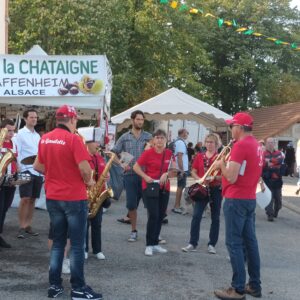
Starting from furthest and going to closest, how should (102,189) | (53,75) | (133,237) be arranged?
(53,75)
(133,237)
(102,189)

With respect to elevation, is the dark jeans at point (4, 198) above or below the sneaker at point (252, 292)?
above

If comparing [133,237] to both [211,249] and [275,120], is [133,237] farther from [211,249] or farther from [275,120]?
[275,120]

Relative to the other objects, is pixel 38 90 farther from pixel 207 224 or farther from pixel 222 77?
pixel 222 77

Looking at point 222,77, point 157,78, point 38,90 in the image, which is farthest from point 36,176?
point 222,77

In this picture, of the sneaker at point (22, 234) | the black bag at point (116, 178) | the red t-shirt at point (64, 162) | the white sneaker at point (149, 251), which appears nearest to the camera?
the red t-shirt at point (64, 162)

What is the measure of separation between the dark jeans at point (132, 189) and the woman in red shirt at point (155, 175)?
0.78 m

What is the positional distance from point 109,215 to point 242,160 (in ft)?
18.3

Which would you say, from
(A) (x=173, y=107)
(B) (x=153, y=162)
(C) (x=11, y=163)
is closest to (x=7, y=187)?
(C) (x=11, y=163)

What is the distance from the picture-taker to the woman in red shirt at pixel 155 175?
6652 millimetres

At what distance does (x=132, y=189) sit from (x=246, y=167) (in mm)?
→ 2909

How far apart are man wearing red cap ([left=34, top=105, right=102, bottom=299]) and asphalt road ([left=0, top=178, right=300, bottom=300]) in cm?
33

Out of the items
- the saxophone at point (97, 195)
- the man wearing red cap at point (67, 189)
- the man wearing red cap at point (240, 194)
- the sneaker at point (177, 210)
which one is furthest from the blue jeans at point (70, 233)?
the sneaker at point (177, 210)

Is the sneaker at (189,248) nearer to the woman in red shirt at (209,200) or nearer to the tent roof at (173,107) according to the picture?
the woman in red shirt at (209,200)

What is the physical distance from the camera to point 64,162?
4.67 meters
